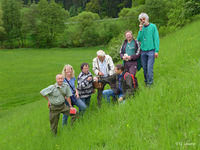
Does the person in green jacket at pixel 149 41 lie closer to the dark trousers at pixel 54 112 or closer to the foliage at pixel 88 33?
the dark trousers at pixel 54 112

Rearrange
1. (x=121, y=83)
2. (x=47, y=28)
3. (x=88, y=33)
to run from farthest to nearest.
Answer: (x=88, y=33) < (x=47, y=28) < (x=121, y=83)

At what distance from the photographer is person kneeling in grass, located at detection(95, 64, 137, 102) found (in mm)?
4988

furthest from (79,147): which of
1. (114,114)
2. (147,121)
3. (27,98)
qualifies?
(27,98)

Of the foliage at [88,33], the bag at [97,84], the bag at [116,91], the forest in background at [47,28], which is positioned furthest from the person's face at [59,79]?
the foliage at [88,33]

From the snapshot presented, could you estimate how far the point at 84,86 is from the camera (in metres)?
5.69

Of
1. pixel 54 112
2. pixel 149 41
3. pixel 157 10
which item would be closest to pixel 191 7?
pixel 157 10

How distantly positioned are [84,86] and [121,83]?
1.13m

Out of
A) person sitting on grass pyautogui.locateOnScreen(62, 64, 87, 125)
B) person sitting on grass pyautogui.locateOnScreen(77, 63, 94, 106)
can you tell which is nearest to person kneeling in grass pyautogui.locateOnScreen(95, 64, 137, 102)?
person sitting on grass pyautogui.locateOnScreen(77, 63, 94, 106)

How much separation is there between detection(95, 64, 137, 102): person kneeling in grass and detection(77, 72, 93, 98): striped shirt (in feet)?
1.24

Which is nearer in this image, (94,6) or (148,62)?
(148,62)

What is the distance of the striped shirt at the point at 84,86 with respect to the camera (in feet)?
18.7

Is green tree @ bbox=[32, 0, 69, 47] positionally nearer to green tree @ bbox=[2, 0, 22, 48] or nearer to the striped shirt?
green tree @ bbox=[2, 0, 22, 48]

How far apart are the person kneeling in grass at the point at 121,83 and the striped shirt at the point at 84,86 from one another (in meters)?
0.38

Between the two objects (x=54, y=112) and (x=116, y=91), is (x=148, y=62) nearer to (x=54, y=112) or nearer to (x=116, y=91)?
(x=116, y=91)
